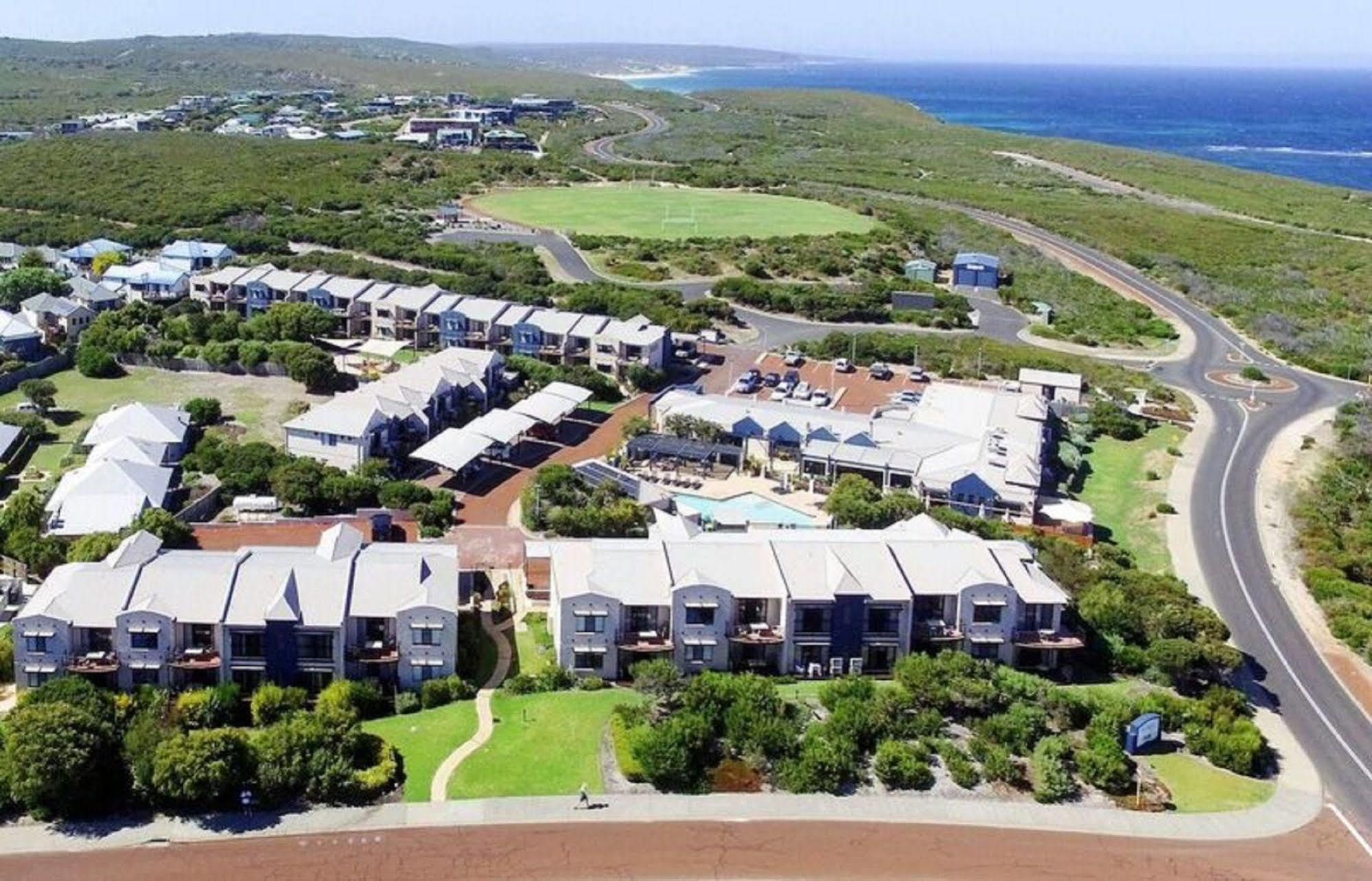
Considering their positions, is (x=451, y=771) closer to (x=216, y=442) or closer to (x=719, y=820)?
(x=719, y=820)

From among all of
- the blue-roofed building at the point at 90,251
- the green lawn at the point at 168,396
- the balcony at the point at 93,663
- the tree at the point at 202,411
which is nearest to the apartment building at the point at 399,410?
the green lawn at the point at 168,396

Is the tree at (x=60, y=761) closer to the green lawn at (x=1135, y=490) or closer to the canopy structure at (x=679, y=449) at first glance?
the canopy structure at (x=679, y=449)

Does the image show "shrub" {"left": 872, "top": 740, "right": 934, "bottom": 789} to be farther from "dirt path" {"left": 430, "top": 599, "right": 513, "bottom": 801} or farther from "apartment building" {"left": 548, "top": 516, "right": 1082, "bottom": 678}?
"dirt path" {"left": 430, "top": 599, "right": 513, "bottom": 801}

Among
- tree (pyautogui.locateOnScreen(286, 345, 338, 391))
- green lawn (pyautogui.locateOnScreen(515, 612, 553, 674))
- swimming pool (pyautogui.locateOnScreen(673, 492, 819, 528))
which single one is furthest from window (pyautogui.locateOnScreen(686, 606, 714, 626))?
tree (pyautogui.locateOnScreen(286, 345, 338, 391))

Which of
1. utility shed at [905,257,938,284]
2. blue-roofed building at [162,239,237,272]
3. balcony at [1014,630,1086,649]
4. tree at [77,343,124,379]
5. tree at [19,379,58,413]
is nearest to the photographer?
balcony at [1014,630,1086,649]

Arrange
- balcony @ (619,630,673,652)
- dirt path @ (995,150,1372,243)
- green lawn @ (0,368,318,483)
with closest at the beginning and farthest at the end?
1. balcony @ (619,630,673,652)
2. green lawn @ (0,368,318,483)
3. dirt path @ (995,150,1372,243)

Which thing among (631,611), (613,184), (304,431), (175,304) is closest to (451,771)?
(631,611)

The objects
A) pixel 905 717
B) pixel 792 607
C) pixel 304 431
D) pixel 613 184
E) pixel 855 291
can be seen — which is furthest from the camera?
pixel 613 184
